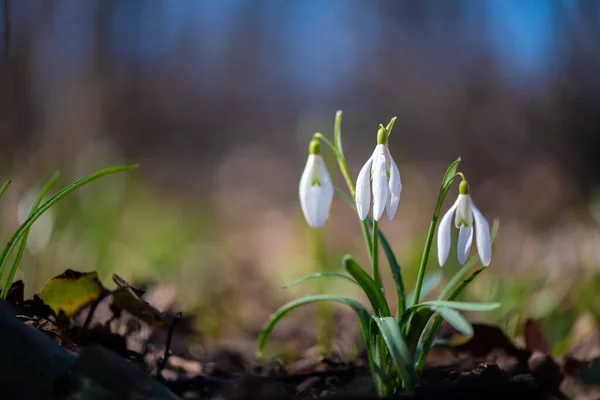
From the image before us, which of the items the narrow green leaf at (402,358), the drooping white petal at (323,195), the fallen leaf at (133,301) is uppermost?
the drooping white petal at (323,195)

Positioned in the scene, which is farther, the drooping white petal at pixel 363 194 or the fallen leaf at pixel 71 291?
the fallen leaf at pixel 71 291

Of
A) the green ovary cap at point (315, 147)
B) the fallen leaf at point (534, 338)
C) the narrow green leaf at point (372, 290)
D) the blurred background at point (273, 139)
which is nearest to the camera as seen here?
the narrow green leaf at point (372, 290)

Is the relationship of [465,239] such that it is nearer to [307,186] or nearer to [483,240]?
[483,240]

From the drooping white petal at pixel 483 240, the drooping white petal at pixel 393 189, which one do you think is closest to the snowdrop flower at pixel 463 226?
the drooping white petal at pixel 483 240

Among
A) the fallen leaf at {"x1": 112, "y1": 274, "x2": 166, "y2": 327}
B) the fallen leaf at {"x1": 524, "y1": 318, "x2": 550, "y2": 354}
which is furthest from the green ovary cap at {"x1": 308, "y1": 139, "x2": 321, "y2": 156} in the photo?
the fallen leaf at {"x1": 524, "y1": 318, "x2": 550, "y2": 354}

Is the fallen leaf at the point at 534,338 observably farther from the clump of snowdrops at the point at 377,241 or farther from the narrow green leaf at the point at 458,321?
the narrow green leaf at the point at 458,321

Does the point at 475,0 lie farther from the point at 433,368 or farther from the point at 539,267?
the point at 433,368

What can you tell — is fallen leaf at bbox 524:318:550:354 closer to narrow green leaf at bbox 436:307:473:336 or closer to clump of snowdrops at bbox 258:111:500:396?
clump of snowdrops at bbox 258:111:500:396

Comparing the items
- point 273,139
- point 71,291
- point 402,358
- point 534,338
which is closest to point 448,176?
point 402,358
